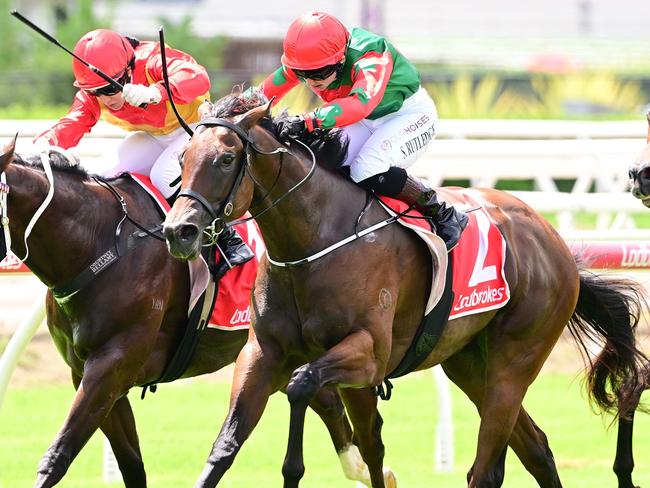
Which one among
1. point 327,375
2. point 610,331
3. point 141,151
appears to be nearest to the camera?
point 327,375

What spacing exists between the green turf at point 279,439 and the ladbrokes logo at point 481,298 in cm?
118

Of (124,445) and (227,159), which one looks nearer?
(227,159)

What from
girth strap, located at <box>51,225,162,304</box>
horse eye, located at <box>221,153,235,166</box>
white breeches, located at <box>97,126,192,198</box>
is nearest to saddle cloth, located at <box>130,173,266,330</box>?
white breeches, located at <box>97,126,192,198</box>

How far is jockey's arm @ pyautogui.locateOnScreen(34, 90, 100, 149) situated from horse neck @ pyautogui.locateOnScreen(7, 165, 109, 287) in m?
0.40

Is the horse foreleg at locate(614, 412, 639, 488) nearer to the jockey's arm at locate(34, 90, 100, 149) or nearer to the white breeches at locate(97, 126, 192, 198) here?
the white breeches at locate(97, 126, 192, 198)

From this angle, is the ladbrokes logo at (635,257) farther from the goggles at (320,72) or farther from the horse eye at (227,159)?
the horse eye at (227,159)

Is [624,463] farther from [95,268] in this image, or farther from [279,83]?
[95,268]

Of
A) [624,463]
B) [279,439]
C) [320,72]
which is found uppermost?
[320,72]

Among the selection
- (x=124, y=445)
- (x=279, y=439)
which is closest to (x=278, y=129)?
(x=124, y=445)

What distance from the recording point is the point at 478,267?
5250 mm

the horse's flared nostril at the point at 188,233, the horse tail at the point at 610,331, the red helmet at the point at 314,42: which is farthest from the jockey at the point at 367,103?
the horse tail at the point at 610,331

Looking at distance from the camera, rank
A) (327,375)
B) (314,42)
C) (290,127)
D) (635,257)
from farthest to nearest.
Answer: (635,257), (314,42), (290,127), (327,375)

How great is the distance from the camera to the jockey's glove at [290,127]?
4547mm

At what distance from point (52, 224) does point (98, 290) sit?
30 centimetres
